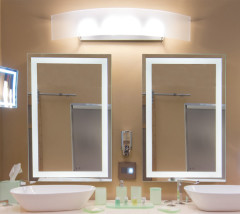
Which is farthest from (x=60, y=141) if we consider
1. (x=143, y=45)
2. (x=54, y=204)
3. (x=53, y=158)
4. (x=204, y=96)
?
(x=204, y=96)

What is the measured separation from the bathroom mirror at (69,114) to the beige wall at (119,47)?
0.07 metres

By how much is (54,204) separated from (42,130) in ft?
1.93

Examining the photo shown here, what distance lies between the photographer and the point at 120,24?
88.7 inches

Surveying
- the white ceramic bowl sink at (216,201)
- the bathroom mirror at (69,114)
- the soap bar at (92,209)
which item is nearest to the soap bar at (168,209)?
the white ceramic bowl sink at (216,201)

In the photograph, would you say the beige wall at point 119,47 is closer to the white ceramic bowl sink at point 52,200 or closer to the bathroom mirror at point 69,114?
the bathroom mirror at point 69,114

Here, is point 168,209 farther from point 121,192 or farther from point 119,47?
point 119,47

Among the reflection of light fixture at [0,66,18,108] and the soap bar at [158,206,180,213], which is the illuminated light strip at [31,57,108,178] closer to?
the reflection of light fixture at [0,66,18,108]

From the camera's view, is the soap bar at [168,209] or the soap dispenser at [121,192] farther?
the soap dispenser at [121,192]

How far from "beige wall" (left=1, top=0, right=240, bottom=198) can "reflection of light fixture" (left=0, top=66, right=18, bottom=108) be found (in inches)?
3.9

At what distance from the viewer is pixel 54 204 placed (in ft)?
6.33

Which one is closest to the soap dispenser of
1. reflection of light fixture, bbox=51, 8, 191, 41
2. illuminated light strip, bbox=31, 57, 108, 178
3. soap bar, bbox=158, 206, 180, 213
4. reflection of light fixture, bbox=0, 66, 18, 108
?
illuminated light strip, bbox=31, 57, 108, 178

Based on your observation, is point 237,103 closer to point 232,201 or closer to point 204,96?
point 204,96

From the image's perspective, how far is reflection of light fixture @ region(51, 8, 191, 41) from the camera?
2252 mm

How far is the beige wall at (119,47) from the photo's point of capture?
2301 millimetres
